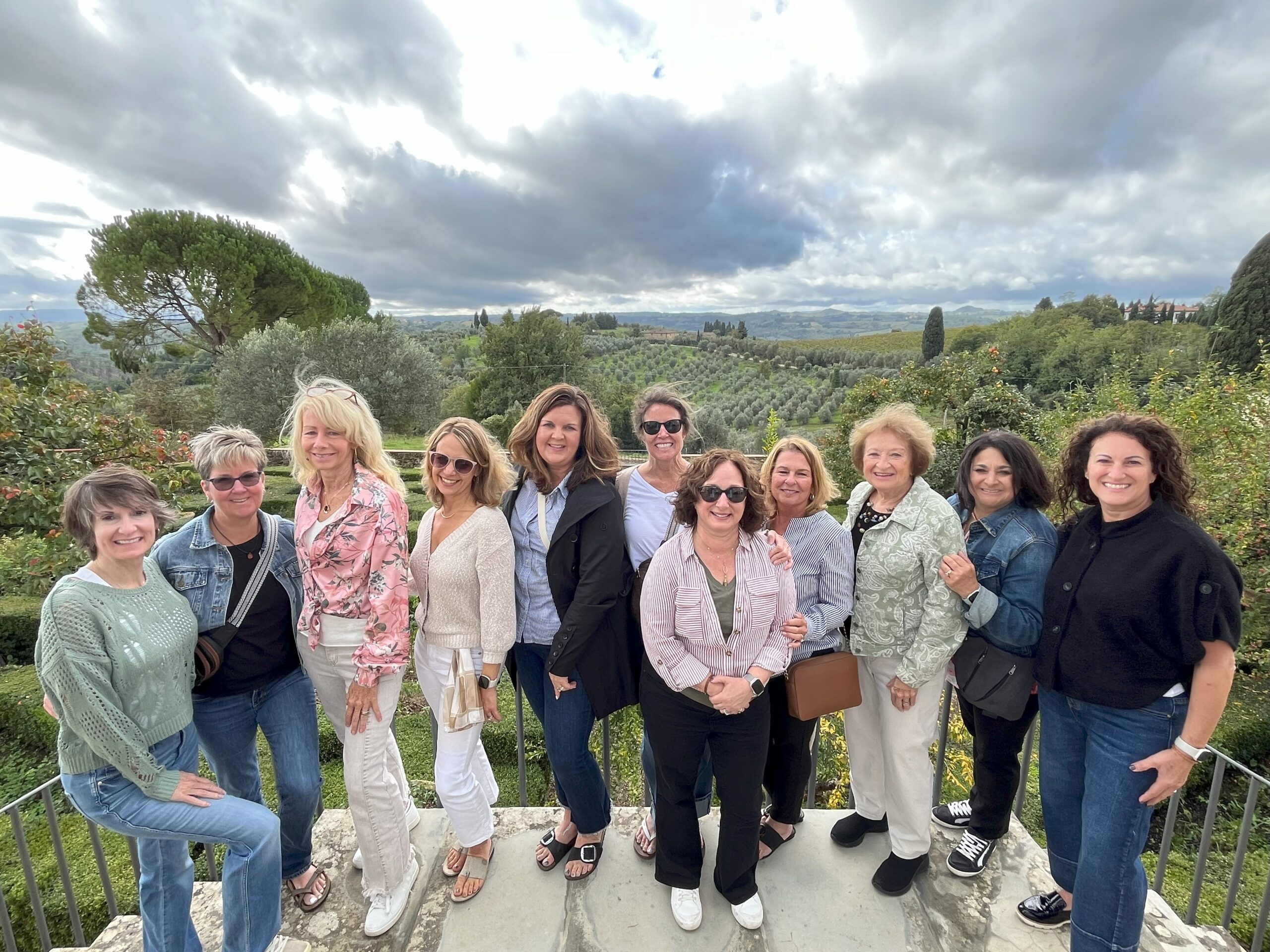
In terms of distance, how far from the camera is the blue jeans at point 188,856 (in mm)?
2129

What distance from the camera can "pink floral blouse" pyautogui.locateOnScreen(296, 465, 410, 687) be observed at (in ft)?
8.01

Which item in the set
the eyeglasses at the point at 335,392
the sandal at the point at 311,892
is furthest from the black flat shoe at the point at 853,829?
the eyeglasses at the point at 335,392

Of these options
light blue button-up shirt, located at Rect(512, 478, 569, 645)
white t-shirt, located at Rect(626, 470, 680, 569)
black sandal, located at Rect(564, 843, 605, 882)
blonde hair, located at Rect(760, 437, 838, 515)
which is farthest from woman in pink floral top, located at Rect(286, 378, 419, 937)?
blonde hair, located at Rect(760, 437, 838, 515)

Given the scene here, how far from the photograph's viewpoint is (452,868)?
2.88 metres

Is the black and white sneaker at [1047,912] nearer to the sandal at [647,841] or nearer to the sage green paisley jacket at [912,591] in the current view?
the sage green paisley jacket at [912,591]

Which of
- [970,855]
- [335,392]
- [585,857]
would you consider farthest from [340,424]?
[970,855]

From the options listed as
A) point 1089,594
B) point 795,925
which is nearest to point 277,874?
point 795,925

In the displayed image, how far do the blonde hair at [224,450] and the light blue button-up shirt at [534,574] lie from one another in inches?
44.0

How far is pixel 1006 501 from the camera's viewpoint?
8.69 ft

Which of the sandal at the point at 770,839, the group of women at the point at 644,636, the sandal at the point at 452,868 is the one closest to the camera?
the group of women at the point at 644,636

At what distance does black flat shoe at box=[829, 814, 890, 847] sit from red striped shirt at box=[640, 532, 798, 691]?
1280 mm

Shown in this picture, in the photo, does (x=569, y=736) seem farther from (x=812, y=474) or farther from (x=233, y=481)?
(x=233, y=481)

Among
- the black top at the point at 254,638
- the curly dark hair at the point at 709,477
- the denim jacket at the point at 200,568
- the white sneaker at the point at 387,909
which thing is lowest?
the white sneaker at the point at 387,909

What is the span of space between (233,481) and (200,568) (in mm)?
388
